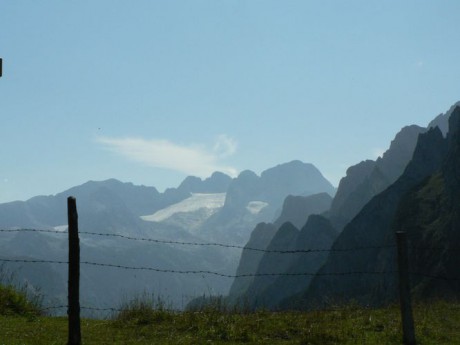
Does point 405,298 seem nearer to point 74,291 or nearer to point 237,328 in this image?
point 237,328

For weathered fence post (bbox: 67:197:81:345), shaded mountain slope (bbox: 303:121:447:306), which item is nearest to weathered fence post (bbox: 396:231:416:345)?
weathered fence post (bbox: 67:197:81:345)

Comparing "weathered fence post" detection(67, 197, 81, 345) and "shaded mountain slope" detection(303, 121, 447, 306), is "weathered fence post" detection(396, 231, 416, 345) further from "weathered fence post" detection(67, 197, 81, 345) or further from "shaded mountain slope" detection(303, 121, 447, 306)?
"shaded mountain slope" detection(303, 121, 447, 306)

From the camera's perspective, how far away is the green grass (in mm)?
12984

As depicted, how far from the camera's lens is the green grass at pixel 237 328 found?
13.0 metres

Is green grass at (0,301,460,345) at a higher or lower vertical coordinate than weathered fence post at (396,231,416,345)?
lower

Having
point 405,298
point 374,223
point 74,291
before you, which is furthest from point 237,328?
point 374,223

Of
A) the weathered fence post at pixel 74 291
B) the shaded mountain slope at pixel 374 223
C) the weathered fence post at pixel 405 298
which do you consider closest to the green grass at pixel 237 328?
the weathered fence post at pixel 405 298

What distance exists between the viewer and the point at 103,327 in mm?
15242

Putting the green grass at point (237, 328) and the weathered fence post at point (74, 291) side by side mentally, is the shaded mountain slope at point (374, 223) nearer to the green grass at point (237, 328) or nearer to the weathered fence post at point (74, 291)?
the green grass at point (237, 328)

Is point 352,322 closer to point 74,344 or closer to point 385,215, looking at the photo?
point 74,344

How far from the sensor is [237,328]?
13953 mm

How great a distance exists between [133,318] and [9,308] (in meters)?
5.06

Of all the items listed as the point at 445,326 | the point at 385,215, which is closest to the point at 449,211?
the point at 385,215

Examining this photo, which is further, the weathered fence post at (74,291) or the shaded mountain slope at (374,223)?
the shaded mountain slope at (374,223)
